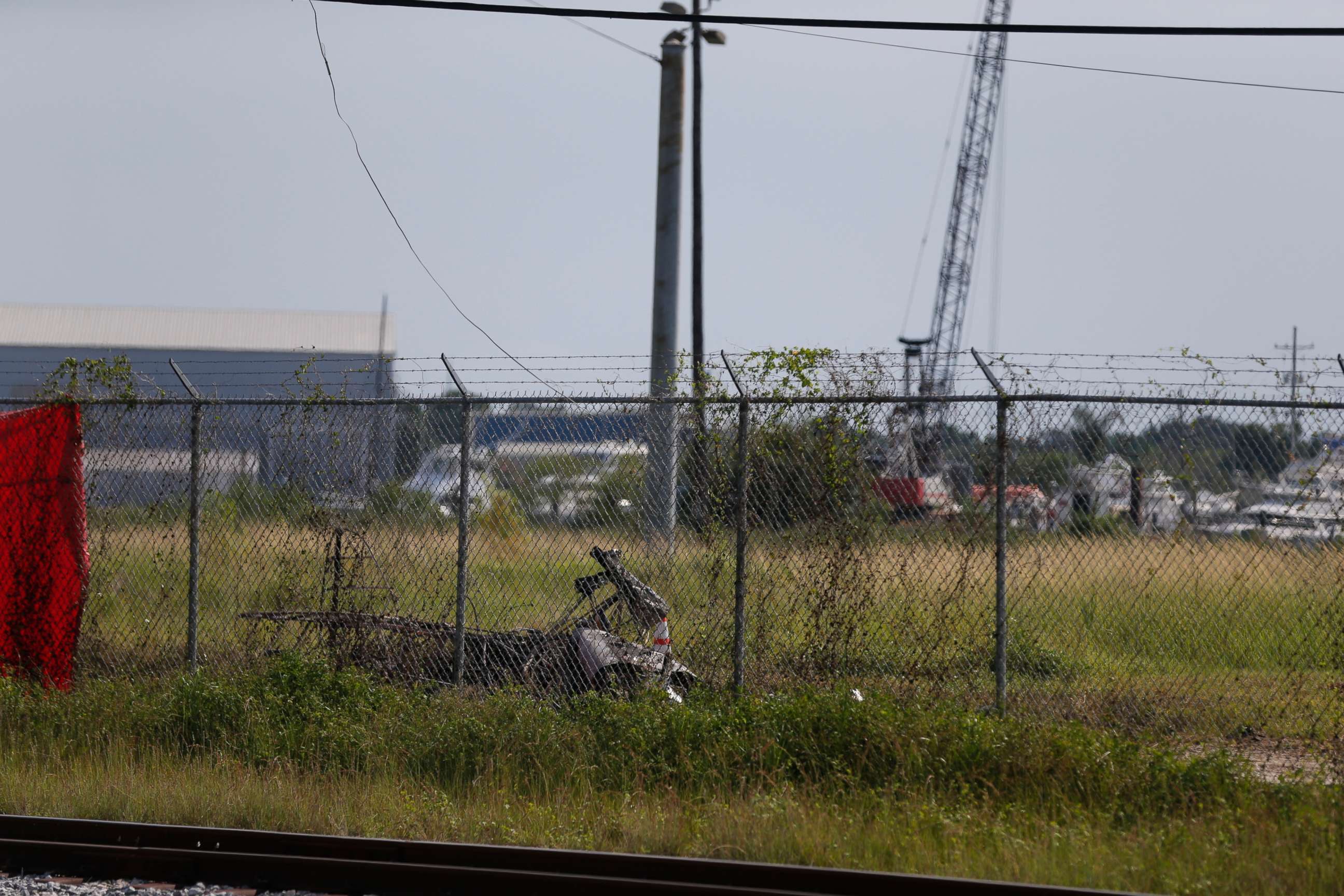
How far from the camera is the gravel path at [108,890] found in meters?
5.96

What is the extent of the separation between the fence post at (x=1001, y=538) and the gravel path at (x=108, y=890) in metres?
4.61

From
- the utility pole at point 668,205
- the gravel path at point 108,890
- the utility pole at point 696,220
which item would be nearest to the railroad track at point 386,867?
the gravel path at point 108,890

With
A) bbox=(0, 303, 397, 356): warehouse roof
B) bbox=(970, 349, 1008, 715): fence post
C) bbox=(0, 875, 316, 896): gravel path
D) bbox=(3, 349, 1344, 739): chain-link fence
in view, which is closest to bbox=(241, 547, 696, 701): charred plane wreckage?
bbox=(3, 349, 1344, 739): chain-link fence

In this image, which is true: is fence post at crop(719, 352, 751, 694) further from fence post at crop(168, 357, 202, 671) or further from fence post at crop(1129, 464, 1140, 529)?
fence post at crop(168, 357, 202, 671)

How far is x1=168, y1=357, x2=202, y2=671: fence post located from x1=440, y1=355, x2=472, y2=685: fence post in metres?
2.20

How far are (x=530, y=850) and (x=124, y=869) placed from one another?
2.28m

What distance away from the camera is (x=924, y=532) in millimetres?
8336

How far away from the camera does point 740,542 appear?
27.6 ft

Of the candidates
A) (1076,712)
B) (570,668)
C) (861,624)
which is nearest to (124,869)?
(570,668)

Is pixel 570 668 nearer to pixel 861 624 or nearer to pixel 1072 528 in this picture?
pixel 861 624

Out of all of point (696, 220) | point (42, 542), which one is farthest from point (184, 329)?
point (42, 542)

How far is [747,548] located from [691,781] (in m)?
1.99

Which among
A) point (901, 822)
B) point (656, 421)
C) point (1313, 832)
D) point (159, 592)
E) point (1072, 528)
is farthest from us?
point (159, 592)

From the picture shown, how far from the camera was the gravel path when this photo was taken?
19.5 feet
